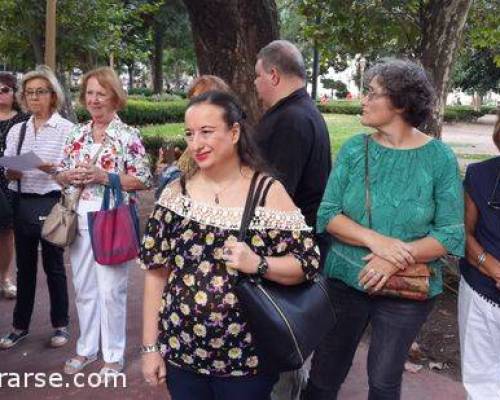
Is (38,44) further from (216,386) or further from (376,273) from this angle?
(216,386)

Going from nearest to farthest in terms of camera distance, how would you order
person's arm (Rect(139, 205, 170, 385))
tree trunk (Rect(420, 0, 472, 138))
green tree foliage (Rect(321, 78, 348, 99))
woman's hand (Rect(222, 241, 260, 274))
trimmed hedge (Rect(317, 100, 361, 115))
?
1. woman's hand (Rect(222, 241, 260, 274))
2. person's arm (Rect(139, 205, 170, 385))
3. tree trunk (Rect(420, 0, 472, 138))
4. trimmed hedge (Rect(317, 100, 361, 115))
5. green tree foliage (Rect(321, 78, 348, 99))

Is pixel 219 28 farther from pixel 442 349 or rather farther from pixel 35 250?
pixel 442 349

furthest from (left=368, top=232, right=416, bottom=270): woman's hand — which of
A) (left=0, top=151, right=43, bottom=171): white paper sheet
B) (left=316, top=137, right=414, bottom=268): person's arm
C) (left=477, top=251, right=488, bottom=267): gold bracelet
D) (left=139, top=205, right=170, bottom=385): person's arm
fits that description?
(left=0, top=151, right=43, bottom=171): white paper sheet

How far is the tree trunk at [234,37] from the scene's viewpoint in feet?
19.6

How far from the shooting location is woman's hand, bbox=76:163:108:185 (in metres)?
3.51

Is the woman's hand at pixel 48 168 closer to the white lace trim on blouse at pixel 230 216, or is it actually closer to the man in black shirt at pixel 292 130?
the man in black shirt at pixel 292 130

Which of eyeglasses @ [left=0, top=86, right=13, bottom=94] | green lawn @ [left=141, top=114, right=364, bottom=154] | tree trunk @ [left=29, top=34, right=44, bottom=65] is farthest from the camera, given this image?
green lawn @ [left=141, top=114, right=364, bottom=154]

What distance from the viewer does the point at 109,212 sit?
3.59 m

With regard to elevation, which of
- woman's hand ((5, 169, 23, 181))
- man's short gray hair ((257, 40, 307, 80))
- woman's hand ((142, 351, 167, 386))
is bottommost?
woman's hand ((142, 351, 167, 386))

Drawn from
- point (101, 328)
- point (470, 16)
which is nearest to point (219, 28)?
point (101, 328)

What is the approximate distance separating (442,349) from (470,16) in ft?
21.6

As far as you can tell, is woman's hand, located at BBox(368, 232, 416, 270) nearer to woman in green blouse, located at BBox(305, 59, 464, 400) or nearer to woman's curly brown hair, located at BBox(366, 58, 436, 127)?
woman in green blouse, located at BBox(305, 59, 464, 400)

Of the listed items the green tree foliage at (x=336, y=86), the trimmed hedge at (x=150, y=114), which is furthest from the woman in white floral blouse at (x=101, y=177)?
the green tree foliage at (x=336, y=86)

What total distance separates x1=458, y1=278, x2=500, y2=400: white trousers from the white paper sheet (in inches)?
102
